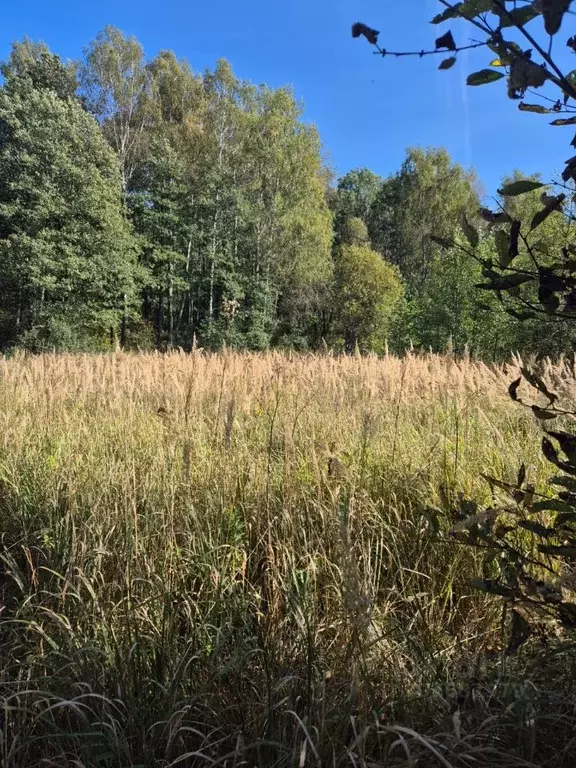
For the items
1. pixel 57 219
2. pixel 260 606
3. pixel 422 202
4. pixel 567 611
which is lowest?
pixel 260 606

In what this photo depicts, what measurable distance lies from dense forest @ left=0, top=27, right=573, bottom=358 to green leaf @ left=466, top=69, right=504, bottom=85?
15257 millimetres

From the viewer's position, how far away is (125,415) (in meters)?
2.92

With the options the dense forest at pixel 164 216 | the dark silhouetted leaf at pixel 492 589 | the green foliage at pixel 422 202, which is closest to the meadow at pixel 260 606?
the dark silhouetted leaf at pixel 492 589

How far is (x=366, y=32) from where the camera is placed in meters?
0.70

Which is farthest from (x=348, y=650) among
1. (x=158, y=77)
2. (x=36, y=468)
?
(x=158, y=77)

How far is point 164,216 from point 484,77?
80.4 ft

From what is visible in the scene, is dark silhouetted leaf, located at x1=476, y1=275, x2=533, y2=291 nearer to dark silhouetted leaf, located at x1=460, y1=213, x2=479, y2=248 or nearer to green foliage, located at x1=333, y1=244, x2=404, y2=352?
dark silhouetted leaf, located at x1=460, y1=213, x2=479, y2=248

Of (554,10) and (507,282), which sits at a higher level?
(554,10)

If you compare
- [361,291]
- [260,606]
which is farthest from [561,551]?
[361,291]

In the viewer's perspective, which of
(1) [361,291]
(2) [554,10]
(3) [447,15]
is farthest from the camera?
(1) [361,291]

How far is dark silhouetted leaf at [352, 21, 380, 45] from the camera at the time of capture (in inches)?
27.5

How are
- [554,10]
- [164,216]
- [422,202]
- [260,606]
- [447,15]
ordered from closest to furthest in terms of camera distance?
[554,10], [447,15], [260,606], [164,216], [422,202]

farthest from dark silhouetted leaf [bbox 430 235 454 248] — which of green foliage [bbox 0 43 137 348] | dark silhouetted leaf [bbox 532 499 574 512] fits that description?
green foliage [bbox 0 43 137 348]

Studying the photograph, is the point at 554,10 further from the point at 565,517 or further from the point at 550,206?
the point at 565,517
